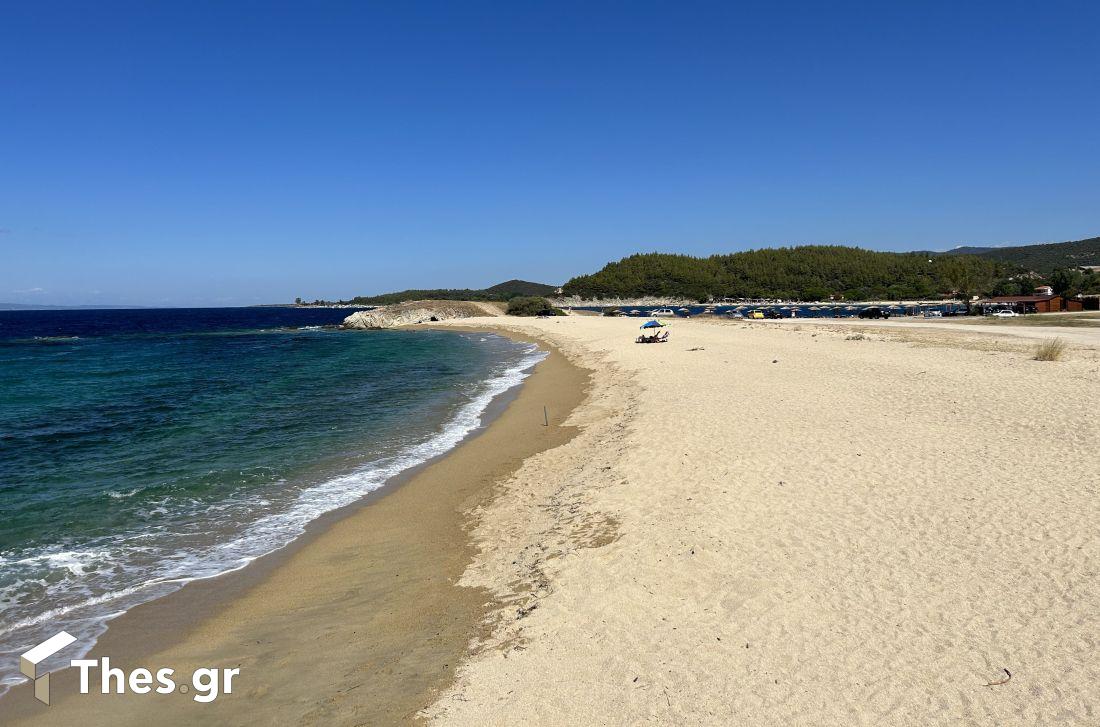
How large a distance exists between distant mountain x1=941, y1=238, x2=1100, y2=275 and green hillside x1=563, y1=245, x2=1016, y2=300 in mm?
17236

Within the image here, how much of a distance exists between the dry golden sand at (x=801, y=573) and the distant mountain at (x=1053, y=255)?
155 metres

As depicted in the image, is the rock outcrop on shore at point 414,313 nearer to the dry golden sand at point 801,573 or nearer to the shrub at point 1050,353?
the shrub at point 1050,353

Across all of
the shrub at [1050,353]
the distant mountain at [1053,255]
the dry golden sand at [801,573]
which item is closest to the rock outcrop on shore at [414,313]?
the shrub at [1050,353]

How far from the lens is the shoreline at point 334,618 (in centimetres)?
489

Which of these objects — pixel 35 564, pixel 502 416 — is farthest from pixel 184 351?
pixel 35 564

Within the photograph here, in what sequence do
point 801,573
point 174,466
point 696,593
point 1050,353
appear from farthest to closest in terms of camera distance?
point 1050,353, point 174,466, point 801,573, point 696,593

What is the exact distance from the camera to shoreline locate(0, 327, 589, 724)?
4.89 m

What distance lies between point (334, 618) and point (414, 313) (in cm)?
8853

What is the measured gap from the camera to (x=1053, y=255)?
152000 mm

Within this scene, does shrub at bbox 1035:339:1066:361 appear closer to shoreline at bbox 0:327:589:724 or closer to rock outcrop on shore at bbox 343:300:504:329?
shoreline at bbox 0:327:589:724

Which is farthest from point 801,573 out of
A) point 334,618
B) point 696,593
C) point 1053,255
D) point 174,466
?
point 1053,255

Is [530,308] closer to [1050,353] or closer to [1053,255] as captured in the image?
[1050,353]

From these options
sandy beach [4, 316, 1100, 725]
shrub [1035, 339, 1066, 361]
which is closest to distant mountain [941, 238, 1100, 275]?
shrub [1035, 339, 1066, 361]

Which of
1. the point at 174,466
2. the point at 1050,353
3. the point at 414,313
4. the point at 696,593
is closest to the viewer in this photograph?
the point at 696,593
